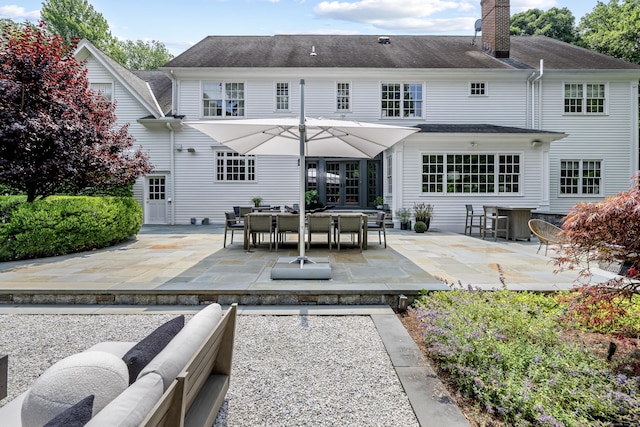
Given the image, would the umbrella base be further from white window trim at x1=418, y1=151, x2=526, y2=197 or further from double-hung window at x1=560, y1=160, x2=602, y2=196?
double-hung window at x1=560, y1=160, x2=602, y2=196

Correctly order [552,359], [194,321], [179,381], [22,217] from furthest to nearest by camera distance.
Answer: [22,217], [552,359], [194,321], [179,381]

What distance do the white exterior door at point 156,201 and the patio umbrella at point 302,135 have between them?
9.23 m

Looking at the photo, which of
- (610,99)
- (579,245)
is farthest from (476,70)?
(579,245)

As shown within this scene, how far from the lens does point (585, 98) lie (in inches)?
616

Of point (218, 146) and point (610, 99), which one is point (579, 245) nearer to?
point (218, 146)

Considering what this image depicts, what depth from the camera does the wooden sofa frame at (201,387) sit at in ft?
4.05

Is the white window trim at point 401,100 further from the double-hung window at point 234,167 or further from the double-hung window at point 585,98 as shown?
the double-hung window at point 585,98

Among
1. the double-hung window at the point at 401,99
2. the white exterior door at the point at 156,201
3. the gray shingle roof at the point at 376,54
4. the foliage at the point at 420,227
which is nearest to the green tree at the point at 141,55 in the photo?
the gray shingle roof at the point at 376,54

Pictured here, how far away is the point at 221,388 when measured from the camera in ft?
7.27

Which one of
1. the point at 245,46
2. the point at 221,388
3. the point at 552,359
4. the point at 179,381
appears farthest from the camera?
the point at 245,46

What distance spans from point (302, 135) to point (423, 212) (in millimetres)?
8604

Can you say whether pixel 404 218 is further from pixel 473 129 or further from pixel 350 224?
pixel 350 224

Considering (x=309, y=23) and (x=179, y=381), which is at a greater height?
(x=309, y=23)

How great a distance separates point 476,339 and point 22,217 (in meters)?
8.71
